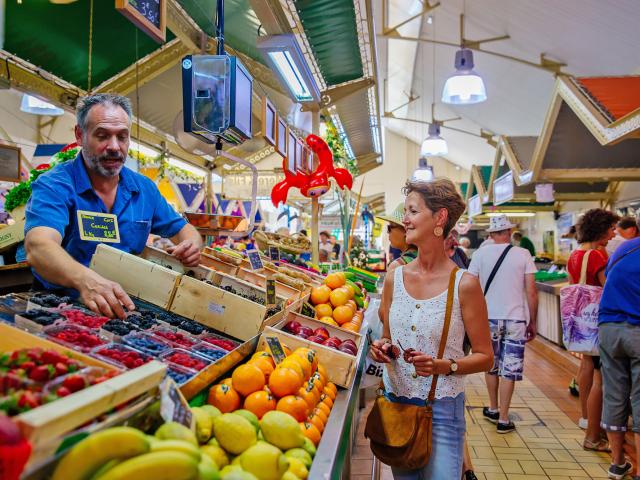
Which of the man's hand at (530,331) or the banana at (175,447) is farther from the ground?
the banana at (175,447)

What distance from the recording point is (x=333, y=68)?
5824 mm

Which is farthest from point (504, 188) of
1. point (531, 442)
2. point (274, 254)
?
point (531, 442)

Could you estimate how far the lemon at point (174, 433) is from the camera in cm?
112

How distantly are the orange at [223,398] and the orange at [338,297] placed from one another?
2069 mm

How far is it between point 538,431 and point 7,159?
241 inches

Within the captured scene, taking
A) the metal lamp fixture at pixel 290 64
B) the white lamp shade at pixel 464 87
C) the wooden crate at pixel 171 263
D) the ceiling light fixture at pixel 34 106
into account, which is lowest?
the wooden crate at pixel 171 263

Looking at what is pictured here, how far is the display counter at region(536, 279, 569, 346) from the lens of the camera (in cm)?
751

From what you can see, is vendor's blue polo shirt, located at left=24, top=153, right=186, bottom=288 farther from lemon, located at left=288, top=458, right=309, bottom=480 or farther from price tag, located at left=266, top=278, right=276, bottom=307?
lemon, located at left=288, top=458, right=309, bottom=480

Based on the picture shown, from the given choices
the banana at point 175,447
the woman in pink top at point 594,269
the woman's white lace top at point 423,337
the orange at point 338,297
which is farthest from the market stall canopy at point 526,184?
the banana at point 175,447

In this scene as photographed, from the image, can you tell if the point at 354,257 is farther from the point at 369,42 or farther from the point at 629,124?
the point at 629,124

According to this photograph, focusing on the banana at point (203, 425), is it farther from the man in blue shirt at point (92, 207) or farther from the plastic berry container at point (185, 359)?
the man in blue shirt at point (92, 207)

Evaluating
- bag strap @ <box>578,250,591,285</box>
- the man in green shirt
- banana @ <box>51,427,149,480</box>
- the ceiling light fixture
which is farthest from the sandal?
the man in green shirt

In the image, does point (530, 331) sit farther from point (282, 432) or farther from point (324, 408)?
point (282, 432)

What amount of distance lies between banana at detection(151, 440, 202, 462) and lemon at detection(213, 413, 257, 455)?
35cm
